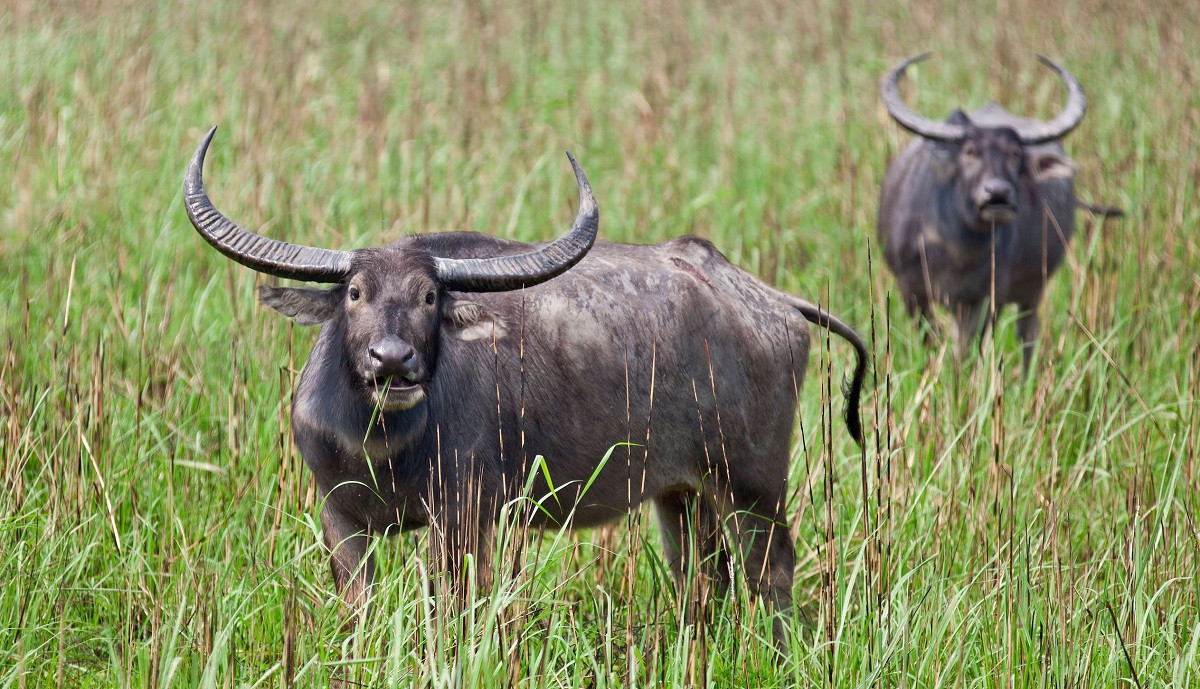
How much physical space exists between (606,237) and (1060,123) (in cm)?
286

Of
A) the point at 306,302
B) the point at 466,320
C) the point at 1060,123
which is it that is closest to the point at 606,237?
the point at 1060,123

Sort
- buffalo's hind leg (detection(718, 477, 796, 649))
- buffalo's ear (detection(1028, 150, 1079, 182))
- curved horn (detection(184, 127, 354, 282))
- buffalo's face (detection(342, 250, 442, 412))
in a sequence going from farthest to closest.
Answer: buffalo's ear (detection(1028, 150, 1079, 182))
buffalo's hind leg (detection(718, 477, 796, 649))
curved horn (detection(184, 127, 354, 282))
buffalo's face (detection(342, 250, 442, 412))

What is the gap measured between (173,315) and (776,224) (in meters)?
3.53

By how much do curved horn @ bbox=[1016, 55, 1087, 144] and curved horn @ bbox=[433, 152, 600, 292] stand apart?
449 centimetres

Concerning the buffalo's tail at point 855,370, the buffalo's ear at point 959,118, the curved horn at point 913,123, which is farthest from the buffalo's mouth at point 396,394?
the buffalo's ear at point 959,118

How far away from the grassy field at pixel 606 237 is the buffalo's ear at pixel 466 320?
701mm

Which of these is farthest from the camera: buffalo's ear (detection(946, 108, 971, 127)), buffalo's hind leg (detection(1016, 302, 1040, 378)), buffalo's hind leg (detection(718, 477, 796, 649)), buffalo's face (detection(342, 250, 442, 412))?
buffalo's ear (detection(946, 108, 971, 127))

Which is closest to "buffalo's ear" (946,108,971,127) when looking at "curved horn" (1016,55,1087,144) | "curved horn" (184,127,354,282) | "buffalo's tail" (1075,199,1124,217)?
"curved horn" (1016,55,1087,144)

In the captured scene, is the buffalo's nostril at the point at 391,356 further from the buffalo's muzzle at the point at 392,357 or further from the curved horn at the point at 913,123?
the curved horn at the point at 913,123

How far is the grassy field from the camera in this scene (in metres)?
3.29

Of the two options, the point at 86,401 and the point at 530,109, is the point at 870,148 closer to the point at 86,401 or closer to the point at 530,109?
the point at 530,109

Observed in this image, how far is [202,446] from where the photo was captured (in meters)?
4.72

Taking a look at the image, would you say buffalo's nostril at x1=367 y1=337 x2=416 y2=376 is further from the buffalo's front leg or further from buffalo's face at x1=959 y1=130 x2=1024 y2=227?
buffalo's face at x1=959 y1=130 x2=1024 y2=227

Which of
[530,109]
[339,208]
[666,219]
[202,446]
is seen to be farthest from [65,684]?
[530,109]
